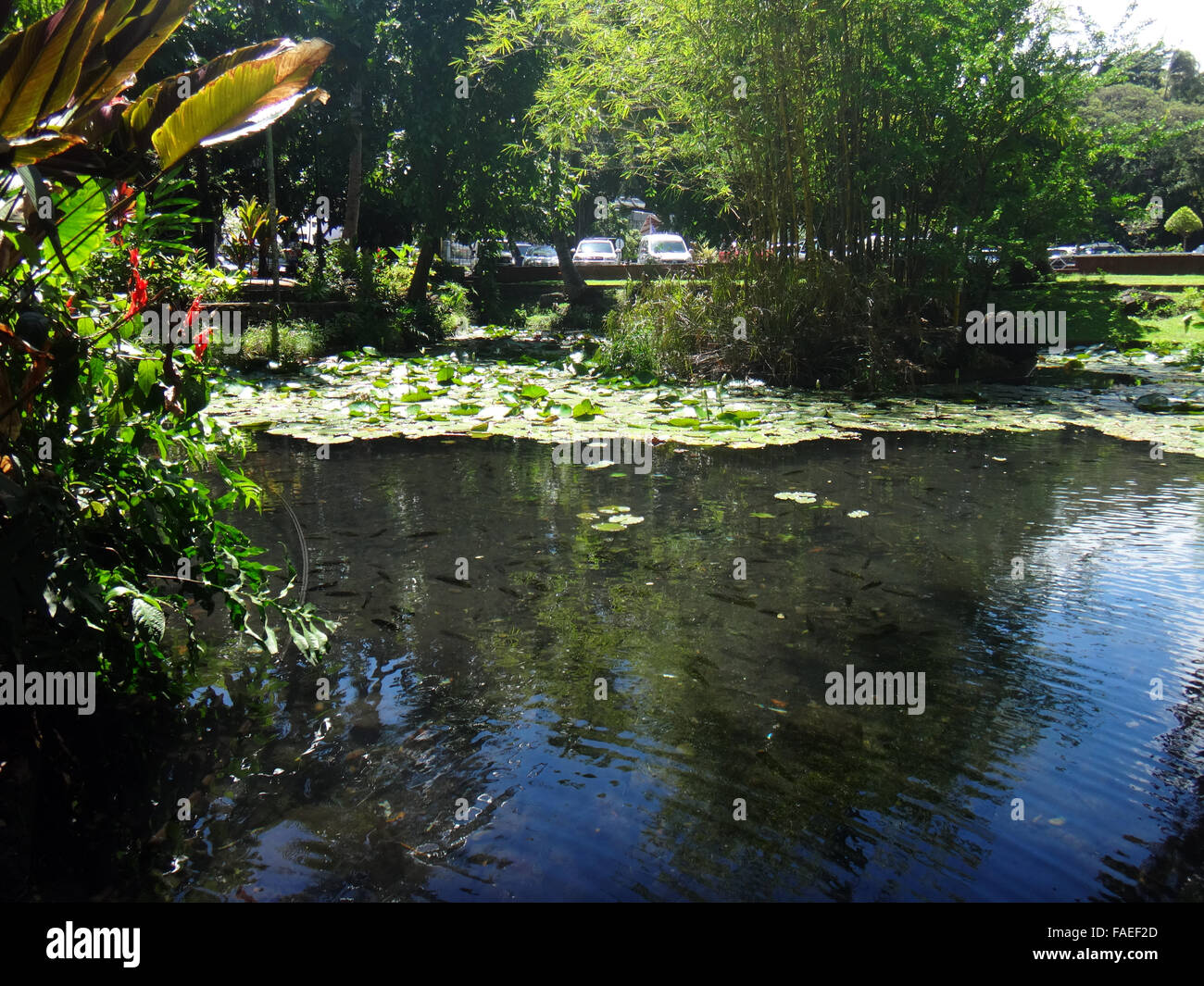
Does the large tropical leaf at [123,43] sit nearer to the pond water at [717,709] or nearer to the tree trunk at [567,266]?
the pond water at [717,709]

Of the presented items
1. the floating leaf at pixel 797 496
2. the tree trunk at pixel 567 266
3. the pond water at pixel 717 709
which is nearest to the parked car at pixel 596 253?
the tree trunk at pixel 567 266

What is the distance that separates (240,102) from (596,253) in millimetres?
26576

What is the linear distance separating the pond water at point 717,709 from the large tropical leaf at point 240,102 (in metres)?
1.75

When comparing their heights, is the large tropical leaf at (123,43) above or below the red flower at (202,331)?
above

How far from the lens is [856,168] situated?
10.7m

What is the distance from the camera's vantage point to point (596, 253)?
92.6ft

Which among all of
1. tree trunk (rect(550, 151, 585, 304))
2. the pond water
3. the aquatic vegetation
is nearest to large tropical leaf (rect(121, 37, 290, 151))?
the pond water

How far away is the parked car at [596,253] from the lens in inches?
1081

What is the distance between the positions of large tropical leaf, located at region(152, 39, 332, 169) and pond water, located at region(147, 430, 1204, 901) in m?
1.75

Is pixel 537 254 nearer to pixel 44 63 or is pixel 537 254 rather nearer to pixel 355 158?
pixel 355 158

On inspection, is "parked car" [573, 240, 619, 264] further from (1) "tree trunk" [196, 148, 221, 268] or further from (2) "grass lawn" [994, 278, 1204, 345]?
(2) "grass lawn" [994, 278, 1204, 345]

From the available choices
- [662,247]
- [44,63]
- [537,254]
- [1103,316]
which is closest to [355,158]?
[662,247]
